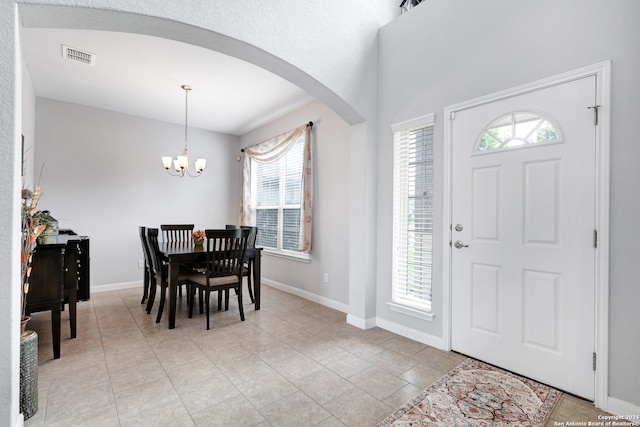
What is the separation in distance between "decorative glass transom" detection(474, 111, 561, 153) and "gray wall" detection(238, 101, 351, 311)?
1711 millimetres

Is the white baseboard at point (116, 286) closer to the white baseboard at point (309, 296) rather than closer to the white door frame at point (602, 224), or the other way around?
the white baseboard at point (309, 296)

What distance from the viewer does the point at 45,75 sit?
363 centimetres

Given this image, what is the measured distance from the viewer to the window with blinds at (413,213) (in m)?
2.88

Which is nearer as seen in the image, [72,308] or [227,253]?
[72,308]

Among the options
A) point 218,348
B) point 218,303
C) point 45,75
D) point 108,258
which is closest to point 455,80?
point 218,348

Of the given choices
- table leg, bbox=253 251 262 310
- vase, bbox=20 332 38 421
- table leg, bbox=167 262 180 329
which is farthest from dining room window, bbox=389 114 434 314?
vase, bbox=20 332 38 421

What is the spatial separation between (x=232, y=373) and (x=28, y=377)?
3.86 feet

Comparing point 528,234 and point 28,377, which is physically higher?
point 528,234

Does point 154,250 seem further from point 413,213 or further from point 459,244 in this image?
point 459,244

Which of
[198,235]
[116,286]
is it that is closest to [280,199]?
[198,235]

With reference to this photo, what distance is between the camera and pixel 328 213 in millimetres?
4141

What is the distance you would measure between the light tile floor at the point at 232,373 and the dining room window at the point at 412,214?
0.45m

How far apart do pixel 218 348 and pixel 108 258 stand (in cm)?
322

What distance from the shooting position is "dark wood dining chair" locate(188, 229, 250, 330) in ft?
10.8
